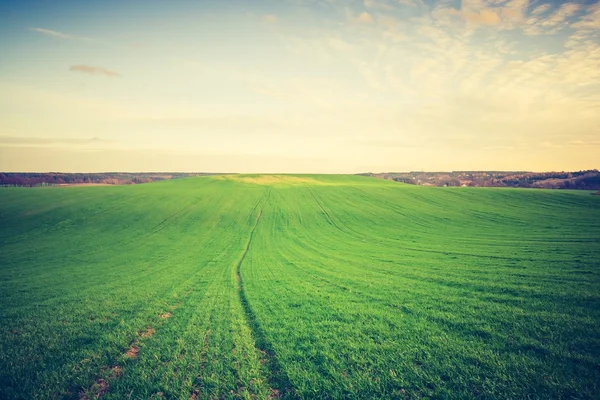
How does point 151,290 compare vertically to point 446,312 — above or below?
below

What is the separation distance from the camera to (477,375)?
646 centimetres

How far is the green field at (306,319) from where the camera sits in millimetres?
6656

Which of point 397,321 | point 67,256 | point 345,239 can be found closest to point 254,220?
point 345,239

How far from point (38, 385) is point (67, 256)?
26905mm

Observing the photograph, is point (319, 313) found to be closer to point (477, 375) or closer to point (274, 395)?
point (274, 395)

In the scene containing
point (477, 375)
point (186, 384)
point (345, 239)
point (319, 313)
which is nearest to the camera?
point (477, 375)

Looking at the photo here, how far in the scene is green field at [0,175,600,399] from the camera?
666 centimetres

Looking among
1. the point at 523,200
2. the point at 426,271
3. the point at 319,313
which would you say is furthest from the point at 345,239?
the point at 523,200

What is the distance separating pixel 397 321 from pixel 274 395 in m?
5.38

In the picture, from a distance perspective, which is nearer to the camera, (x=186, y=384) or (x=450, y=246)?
(x=186, y=384)

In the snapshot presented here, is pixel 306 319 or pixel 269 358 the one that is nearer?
pixel 269 358

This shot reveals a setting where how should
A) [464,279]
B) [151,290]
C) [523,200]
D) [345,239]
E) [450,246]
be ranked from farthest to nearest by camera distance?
[523,200], [345,239], [450,246], [151,290], [464,279]

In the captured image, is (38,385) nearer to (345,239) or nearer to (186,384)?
(186,384)

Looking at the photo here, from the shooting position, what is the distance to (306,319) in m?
10.6
